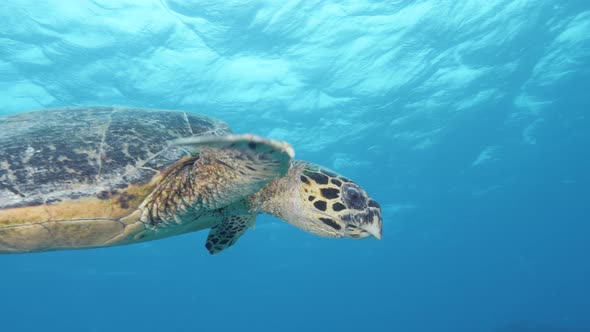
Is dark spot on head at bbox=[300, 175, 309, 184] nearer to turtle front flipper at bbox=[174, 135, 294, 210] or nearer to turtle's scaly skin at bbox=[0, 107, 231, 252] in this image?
turtle front flipper at bbox=[174, 135, 294, 210]

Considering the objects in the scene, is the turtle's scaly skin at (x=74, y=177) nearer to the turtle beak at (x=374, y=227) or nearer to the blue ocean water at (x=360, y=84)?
the turtle beak at (x=374, y=227)

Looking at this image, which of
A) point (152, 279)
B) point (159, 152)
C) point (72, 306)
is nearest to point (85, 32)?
point (159, 152)

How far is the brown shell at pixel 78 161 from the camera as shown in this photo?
272 cm

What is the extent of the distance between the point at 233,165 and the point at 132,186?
0.98 metres

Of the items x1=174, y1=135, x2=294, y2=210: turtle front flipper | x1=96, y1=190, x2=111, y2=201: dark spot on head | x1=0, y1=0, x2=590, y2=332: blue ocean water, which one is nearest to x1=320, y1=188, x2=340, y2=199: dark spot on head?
x1=174, y1=135, x2=294, y2=210: turtle front flipper

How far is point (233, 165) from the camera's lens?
247 cm

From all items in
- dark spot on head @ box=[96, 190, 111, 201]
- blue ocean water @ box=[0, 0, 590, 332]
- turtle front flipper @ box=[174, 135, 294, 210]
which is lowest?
dark spot on head @ box=[96, 190, 111, 201]

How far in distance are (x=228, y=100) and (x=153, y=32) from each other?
14.1 ft

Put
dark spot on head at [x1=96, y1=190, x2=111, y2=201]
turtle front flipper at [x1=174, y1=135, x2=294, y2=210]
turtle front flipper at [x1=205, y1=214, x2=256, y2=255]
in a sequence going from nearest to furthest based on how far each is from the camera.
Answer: turtle front flipper at [x1=174, y1=135, x2=294, y2=210] → dark spot on head at [x1=96, y1=190, x2=111, y2=201] → turtle front flipper at [x1=205, y1=214, x2=256, y2=255]

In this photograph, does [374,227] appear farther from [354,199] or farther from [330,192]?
[330,192]

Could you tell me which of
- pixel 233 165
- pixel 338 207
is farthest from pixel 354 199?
pixel 233 165

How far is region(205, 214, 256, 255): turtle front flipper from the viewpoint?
160 inches

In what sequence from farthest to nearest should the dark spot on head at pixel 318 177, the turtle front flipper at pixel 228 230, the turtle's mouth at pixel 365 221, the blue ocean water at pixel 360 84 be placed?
Answer: 1. the blue ocean water at pixel 360 84
2. the turtle front flipper at pixel 228 230
3. the dark spot on head at pixel 318 177
4. the turtle's mouth at pixel 365 221

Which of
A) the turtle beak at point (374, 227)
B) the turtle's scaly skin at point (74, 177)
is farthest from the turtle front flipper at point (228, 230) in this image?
the turtle beak at point (374, 227)
